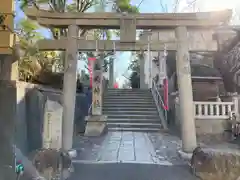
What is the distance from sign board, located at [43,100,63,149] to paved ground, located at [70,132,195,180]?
2.85ft

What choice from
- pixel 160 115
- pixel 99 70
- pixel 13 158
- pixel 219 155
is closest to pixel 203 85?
pixel 160 115

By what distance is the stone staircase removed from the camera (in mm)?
13773

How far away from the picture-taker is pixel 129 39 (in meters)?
7.49

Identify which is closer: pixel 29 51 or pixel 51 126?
pixel 51 126

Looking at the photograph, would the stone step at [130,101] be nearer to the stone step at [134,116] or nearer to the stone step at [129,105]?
the stone step at [129,105]

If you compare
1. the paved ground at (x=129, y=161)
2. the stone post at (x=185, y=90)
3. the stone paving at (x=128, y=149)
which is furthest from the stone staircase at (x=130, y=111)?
the stone post at (x=185, y=90)

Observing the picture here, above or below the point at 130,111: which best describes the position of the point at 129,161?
below

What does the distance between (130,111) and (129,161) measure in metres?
8.68

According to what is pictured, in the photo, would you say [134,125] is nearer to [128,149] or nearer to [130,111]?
[130,111]

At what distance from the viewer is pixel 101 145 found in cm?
939

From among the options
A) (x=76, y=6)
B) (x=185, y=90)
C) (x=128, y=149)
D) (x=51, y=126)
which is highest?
(x=76, y=6)

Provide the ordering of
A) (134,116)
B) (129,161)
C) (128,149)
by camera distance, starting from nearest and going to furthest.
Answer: (129,161)
(128,149)
(134,116)

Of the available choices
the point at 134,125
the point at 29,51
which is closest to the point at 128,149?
the point at 29,51

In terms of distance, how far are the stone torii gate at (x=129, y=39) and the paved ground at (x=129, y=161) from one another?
0.85m
